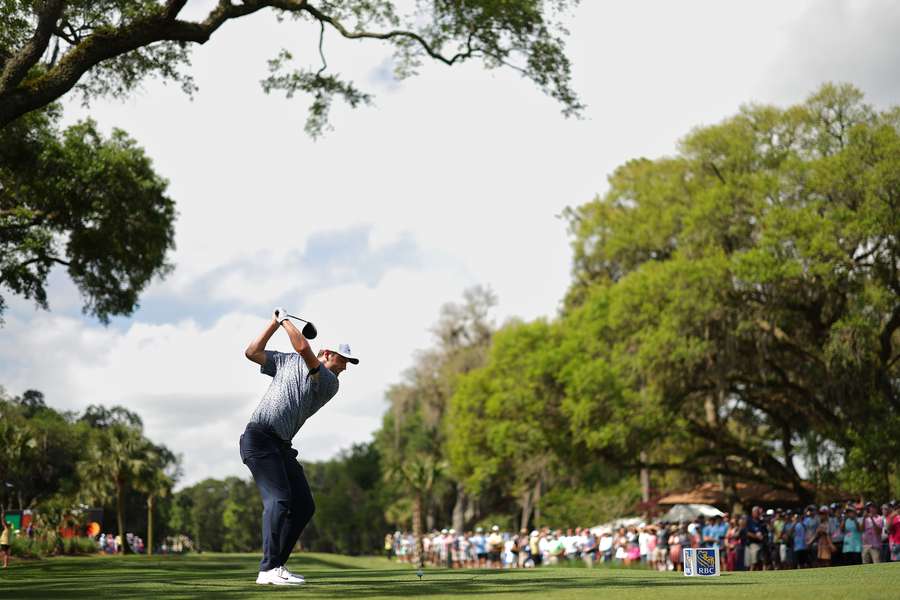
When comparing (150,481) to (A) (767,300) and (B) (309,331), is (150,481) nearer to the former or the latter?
(A) (767,300)

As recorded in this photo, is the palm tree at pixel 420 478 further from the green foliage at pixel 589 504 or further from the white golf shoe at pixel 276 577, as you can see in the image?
the white golf shoe at pixel 276 577

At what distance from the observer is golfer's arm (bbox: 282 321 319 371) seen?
335 inches

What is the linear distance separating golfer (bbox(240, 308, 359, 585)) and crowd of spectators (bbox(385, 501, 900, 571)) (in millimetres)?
10842

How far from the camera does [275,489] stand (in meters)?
8.99

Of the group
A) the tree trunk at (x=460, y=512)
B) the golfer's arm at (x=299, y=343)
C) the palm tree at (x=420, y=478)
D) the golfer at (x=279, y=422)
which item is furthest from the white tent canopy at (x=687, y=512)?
the palm tree at (x=420, y=478)

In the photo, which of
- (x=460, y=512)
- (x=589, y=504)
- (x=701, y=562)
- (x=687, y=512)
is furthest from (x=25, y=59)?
(x=460, y=512)

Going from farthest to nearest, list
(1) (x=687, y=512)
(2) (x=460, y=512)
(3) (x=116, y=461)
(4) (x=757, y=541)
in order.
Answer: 1. (2) (x=460, y=512)
2. (3) (x=116, y=461)
3. (1) (x=687, y=512)
4. (4) (x=757, y=541)

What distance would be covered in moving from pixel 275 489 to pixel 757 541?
21.9m

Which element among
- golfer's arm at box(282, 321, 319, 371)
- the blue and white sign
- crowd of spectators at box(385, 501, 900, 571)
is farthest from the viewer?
crowd of spectators at box(385, 501, 900, 571)

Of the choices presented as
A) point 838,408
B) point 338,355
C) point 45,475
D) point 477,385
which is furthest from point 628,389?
point 45,475

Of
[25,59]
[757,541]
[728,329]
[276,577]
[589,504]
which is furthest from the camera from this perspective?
[589,504]

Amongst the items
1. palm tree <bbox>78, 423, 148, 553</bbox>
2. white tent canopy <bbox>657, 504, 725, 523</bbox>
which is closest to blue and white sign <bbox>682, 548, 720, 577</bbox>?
white tent canopy <bbox>657, 504, 725, 523</bbox>

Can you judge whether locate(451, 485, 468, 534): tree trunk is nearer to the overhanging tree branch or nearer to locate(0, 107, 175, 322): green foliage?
locate(0, 107, 175, 322): green foliage

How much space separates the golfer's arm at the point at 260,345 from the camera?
8734mm
